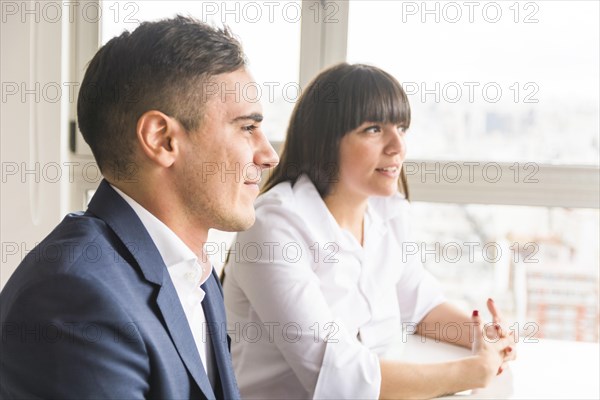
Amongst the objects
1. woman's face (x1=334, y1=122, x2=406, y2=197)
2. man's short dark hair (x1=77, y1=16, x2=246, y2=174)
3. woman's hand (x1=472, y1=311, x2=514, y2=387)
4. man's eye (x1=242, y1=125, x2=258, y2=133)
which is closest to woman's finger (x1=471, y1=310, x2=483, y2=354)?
woman's hand (x1=472, y1=311, x2=514, y2=387)

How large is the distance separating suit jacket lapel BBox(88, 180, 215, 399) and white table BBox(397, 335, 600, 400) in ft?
2.47

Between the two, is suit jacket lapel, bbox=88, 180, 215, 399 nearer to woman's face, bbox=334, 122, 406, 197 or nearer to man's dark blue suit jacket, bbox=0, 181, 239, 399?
man's dark blue suit jacket, bbox=0, 181, 239, 399

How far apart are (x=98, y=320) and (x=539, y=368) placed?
1.26m

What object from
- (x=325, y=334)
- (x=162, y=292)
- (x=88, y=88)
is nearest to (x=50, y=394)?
(x=162, y=292)

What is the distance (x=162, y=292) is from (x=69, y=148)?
5.80 feet

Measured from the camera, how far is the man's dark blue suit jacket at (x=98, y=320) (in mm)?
878

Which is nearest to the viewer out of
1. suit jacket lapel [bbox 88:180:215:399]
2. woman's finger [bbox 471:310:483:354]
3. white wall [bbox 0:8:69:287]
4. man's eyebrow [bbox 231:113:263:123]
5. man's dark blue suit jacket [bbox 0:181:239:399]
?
man's dark blue suit jacket [bbox 0:181:239:399]

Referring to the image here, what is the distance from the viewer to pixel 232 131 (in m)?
1.21

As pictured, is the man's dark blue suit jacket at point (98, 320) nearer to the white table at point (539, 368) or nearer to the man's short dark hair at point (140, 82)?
the man's short dark hair at point (140, 82)

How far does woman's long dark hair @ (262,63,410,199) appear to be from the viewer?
1891mm

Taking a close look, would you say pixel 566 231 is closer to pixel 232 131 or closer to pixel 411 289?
pixel 411 289

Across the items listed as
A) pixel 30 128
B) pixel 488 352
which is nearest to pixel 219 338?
pixel 488 352

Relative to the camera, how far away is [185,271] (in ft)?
3.82

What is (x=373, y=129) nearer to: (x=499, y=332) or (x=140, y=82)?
(x=499, y=332)
